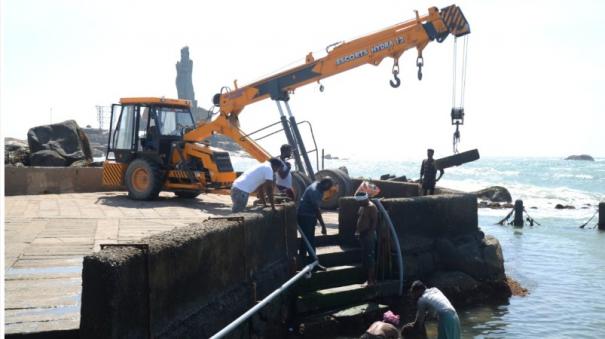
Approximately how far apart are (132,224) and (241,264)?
4.08 meters

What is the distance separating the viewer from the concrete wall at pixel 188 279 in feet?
15.9

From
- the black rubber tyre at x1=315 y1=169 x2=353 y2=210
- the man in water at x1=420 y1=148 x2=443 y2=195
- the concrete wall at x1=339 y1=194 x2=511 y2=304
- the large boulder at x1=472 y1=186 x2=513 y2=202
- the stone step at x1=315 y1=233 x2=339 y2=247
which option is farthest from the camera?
the large boulder at x1=472 y1=186 x2=513 y2=202

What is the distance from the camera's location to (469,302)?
11570 mm

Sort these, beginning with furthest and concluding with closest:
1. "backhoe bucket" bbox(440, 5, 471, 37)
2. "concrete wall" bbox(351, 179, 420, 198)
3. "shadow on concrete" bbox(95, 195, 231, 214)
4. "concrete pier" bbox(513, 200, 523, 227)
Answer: "concrete pier" bbox(513, 200, 523, 227)
"concrete wall" bbox(351, 179, 420, 198)
"shadow on concrete" bbox(95, 195, 231, 214)
"backhoe bucket" bbox(440, 5, 471, 37)

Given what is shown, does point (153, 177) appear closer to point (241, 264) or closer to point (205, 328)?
point (241, 264)

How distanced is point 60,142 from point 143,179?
9.22m

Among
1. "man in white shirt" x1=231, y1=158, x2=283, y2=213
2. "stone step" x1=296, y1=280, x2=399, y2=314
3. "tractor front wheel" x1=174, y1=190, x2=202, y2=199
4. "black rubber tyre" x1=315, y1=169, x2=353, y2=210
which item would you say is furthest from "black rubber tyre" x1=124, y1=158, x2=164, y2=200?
"stone step" x1=296, y1=280, x2=399, y2=314

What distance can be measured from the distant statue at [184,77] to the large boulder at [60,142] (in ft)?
520

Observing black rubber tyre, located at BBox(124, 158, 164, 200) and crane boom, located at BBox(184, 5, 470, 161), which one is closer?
crane boom, located at BBox(184, 5, 470, 161)

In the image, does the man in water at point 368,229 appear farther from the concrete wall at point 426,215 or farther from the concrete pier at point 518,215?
the concrete pier at point 518,215

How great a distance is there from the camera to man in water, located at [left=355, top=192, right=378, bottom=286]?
10086 mm

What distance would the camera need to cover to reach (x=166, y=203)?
14984 millimetres

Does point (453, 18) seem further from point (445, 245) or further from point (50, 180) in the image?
point (50, 180)

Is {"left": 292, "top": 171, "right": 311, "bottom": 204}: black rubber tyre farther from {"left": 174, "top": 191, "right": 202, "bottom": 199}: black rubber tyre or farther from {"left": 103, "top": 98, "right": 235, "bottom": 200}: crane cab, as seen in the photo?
{"left": 174, "top": 191, "right": 202, "bottom": 199}: black rubber tyre
